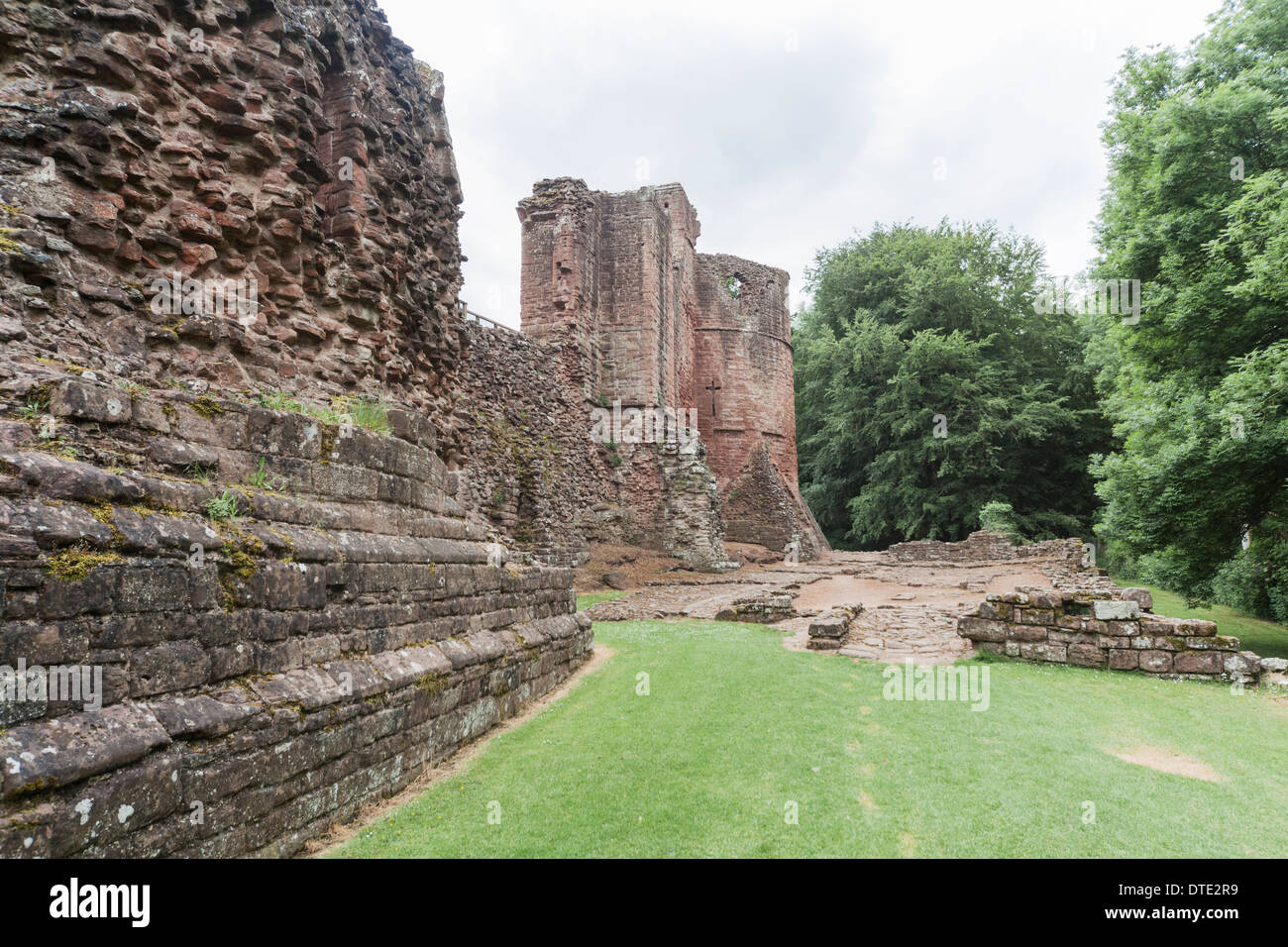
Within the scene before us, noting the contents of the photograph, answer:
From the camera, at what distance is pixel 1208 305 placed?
39.3 feet

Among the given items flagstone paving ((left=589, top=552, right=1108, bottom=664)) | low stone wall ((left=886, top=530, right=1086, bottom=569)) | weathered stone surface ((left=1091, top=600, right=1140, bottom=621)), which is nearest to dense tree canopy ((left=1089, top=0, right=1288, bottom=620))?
flagstone paving ((left=589, top=552, right=1108, bottom=664))

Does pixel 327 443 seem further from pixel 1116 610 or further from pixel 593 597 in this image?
pixel 593 597

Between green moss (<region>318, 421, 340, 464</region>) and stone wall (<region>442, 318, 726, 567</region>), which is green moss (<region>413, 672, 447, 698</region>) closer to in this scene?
green moss (<region>318, 421, 340, 464</region>)

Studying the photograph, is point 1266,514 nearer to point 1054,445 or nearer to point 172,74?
point 172,74

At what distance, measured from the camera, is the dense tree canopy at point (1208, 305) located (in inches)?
425

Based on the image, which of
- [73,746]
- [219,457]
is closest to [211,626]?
[73,746]

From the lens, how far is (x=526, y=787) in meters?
4.72

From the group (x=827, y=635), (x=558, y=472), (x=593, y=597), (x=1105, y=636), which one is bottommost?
(x=593, y=597)

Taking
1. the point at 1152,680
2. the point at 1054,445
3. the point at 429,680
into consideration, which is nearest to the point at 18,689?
the point at 429,680

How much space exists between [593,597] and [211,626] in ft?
Result: 41.8

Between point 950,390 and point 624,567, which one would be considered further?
point 950,390

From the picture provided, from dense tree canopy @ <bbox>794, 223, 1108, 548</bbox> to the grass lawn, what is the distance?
24.1m

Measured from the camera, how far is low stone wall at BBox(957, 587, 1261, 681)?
26.1ft

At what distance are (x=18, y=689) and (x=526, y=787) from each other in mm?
2944
